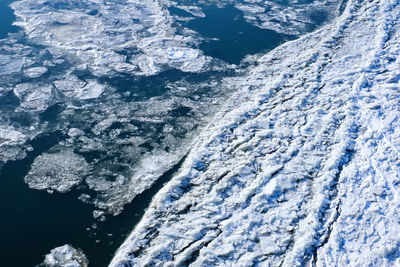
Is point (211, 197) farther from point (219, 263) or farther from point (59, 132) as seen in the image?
point (59, 132)

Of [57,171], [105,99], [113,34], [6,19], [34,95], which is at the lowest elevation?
[57,171]

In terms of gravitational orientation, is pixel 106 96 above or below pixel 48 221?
above

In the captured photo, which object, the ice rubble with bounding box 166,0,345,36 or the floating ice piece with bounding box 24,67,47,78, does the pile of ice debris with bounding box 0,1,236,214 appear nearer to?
the floating ice piece with bounding box 24,67,47,78

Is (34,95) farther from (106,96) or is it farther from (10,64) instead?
(10,64)

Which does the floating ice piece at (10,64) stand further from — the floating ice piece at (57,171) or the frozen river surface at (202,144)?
the floating ice piece at (57,171)

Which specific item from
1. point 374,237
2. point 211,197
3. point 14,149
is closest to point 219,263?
point 211,197

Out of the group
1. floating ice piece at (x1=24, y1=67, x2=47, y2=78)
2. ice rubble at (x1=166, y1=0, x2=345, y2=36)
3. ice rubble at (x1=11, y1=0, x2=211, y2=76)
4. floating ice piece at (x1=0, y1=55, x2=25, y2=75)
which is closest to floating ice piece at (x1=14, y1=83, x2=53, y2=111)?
floating ice piece at (x1=24, y1=67, x2=47, y2=78)

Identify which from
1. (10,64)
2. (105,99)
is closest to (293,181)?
(105,99)
